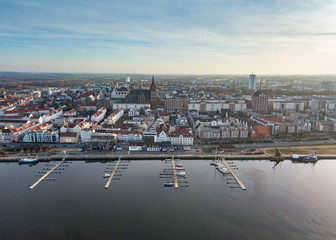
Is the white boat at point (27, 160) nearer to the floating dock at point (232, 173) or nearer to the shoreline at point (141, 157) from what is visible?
the shoreline at point (141, 157)

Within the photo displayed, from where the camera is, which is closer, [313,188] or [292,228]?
[292,228]

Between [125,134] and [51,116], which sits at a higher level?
[51,116]

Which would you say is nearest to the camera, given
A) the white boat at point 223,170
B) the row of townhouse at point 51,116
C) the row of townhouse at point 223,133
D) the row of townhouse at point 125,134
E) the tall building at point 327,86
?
the white boat at point 223,170

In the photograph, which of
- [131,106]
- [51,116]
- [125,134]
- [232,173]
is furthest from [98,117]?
[232,173]

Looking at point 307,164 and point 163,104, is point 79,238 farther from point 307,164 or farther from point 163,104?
point 163,104

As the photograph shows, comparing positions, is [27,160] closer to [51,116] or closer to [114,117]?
[114,117]

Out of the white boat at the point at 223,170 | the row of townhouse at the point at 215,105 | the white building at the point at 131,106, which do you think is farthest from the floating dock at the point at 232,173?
the white building at the point at 131,106

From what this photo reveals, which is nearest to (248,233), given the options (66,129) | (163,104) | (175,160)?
(175,160)

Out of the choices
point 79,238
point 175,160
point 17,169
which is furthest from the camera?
point 175,160

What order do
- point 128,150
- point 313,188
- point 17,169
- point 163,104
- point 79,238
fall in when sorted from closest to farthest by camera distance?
point 79,238 < point 313,188 < point 17,169 < point 128,150 < point 163,104

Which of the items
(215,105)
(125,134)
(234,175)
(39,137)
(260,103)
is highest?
(260,103)

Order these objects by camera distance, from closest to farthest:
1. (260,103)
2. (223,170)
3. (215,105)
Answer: (223,170), (260,103), (215,105)
